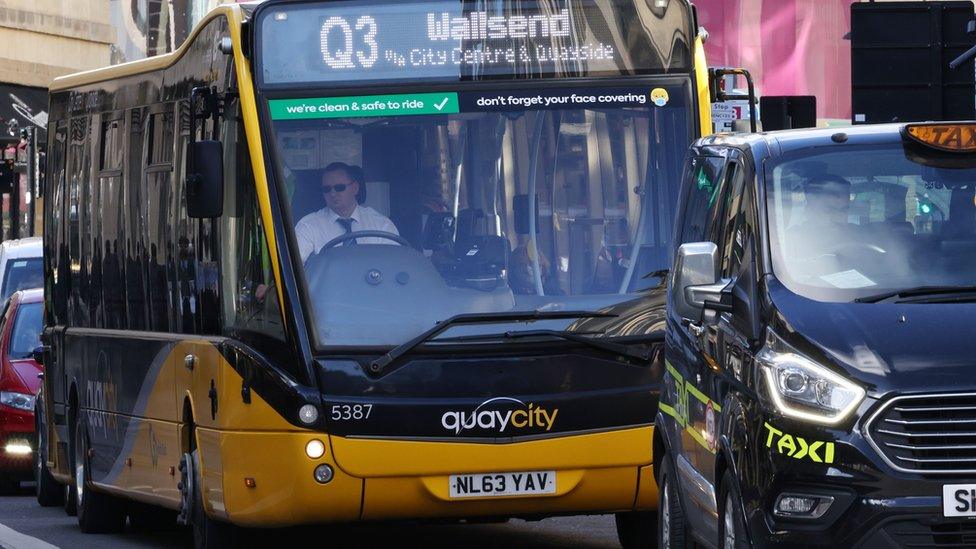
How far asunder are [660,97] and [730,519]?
13.8 feet

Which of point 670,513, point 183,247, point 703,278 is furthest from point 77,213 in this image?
point 703,278

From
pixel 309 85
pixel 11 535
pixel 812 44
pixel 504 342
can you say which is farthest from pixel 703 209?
pixel 812 44

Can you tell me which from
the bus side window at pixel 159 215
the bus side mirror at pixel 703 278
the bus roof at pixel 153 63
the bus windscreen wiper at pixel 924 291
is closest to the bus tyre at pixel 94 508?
the bus roof at pixel 153 63

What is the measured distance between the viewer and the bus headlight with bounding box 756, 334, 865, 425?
732 centimetres

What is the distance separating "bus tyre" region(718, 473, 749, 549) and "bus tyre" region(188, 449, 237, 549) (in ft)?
14.4

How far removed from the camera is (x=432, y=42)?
1191cm

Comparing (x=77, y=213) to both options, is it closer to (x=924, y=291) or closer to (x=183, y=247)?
(x=183, y=247)

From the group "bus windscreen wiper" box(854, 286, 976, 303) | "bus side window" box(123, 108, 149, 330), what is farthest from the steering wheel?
"bus windscreen wiper" box(854, 286, 976, 303)

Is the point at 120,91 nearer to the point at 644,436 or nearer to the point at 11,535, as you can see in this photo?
the point at 11,535

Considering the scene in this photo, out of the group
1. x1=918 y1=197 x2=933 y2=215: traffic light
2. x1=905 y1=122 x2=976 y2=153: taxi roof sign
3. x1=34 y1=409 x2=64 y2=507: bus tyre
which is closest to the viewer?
x1=918 y1=197 x2=933 y2=215: traffic light

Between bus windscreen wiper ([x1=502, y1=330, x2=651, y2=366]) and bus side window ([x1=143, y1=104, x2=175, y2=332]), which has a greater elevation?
bus side window ([x1=143, y1=104, x2=175, y2=332])

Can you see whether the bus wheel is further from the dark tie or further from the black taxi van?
the black taxi van

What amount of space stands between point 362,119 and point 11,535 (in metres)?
4.88

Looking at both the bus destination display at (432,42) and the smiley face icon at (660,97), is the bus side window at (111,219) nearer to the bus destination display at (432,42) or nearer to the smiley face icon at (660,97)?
the bus destination display at (432,42)
